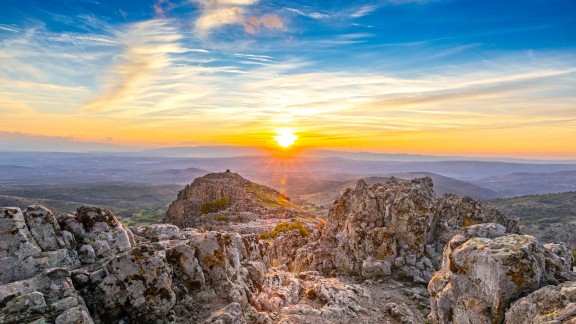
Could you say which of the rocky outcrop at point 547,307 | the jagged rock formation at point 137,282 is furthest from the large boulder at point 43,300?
the rocky outcrop at point 547,307

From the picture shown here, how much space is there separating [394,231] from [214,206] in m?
77.1

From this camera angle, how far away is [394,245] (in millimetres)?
42562

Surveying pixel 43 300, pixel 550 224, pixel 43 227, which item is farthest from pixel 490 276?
pixel 550 224

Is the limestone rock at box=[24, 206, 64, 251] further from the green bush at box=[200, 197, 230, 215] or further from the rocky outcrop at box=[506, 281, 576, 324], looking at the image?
the green bush at box=[200, 197, 230, 215]

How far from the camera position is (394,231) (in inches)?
1719

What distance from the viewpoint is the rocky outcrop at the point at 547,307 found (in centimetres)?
1485

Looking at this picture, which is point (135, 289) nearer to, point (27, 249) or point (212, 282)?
→ point (212, 282)

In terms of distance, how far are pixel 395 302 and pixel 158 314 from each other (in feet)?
76.5

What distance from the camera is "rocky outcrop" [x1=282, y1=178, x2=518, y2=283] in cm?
4134

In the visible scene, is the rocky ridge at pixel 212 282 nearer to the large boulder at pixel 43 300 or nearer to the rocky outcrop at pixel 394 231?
the large boulder at pixel 43 300

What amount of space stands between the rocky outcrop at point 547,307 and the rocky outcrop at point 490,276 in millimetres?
1169

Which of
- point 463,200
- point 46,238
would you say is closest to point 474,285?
point 46,238

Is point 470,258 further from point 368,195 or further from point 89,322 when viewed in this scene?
point 368,195

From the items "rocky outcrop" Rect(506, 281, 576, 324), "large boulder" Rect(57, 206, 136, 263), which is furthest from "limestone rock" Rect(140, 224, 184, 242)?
"rocky outcrop" Rect(506, 281, 576, 324)
